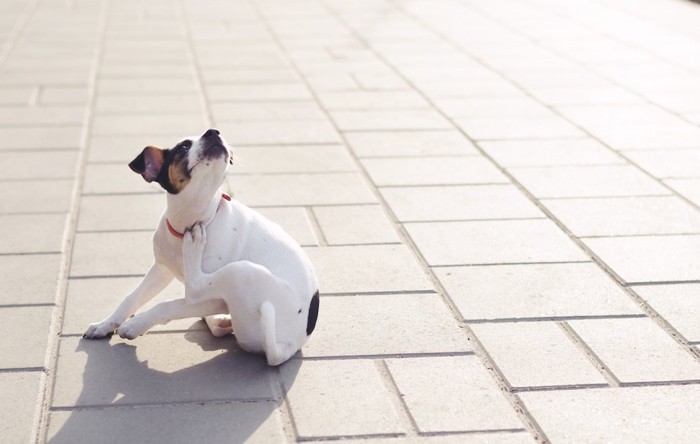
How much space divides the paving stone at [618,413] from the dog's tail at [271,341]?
88 cm

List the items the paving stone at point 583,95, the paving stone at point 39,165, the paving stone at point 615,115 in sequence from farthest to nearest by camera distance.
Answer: the paving stone at point 583,95 → the paving stone at point 615,115 → the paving stone at point 39,165

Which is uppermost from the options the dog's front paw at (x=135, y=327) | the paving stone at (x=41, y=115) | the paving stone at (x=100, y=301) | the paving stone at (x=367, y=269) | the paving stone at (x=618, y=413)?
the paving stone at (x=618, y=413)

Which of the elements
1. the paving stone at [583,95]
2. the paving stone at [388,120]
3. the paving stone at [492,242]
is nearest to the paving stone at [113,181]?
the paving stone at [492,242]

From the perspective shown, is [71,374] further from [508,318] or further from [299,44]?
[299,44]

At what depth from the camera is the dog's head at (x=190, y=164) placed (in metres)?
3.61

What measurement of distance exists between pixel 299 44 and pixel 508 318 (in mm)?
6520

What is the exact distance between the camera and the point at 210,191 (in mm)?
3715

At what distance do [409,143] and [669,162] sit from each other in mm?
1713

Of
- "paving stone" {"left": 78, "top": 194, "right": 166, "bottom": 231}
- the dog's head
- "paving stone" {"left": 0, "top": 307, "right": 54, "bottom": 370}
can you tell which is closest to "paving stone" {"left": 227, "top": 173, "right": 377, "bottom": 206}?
"paving stone" {"left": 78, "top": 194, "right": 166, "bottom": 231}

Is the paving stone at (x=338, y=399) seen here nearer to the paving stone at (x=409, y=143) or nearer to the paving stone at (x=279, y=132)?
the paving stone at (x=409, y=143)

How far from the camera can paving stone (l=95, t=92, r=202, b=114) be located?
25.2 ft

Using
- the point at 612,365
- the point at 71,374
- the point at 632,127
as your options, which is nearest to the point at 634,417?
the point at 612,365

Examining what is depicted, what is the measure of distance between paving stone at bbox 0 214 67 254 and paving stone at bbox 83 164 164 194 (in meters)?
0.50

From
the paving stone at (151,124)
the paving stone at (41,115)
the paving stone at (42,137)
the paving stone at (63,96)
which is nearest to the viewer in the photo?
the paving stone at (42,137)
